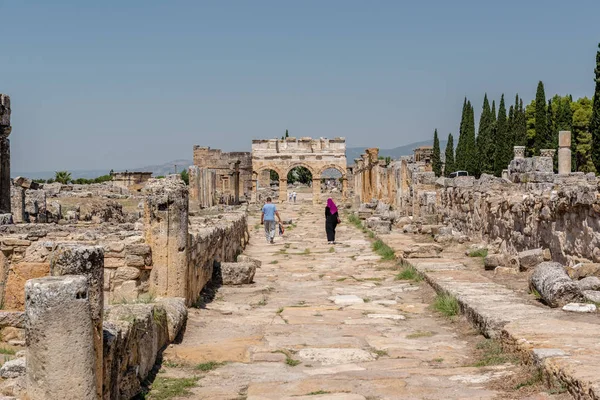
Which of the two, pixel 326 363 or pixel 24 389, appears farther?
pixel 326 363

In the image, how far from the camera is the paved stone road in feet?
17.9

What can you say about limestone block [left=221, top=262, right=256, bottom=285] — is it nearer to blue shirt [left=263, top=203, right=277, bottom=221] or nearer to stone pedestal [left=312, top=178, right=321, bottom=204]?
blue shirt [left=263, top=203, right=277, bottom=221]

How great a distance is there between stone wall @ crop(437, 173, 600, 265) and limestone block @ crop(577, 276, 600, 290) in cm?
88

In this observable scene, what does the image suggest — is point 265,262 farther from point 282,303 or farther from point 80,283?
point 80,283

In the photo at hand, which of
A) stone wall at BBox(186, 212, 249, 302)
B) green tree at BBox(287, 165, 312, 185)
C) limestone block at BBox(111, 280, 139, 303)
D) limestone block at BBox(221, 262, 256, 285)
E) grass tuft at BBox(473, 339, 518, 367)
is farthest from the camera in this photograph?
green tree at BBox(287, 165, 312, 185)

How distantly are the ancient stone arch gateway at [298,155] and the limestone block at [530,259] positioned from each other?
35.8 metres

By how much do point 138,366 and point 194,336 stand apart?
208cm

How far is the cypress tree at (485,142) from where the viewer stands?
186 feet

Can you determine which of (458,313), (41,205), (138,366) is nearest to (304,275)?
(458,313)

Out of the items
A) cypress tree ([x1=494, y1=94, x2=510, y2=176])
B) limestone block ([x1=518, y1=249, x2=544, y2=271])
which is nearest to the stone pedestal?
cypress tree ([x1=494, y1=94, x2=510, y2=176])

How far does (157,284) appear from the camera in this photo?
330 inches

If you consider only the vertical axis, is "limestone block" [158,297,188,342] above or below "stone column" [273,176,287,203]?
below

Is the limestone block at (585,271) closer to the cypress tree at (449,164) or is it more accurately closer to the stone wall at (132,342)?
the stone wall at (132,342)

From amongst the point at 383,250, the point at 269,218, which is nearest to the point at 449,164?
the point at 269,218
